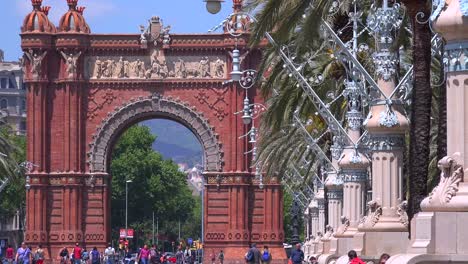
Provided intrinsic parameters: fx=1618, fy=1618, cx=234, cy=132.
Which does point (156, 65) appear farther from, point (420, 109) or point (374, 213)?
point (420, 109)

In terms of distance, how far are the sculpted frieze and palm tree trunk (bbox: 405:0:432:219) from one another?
58139 millimetres

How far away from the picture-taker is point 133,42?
278 feet

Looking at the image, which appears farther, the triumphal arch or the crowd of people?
the triumphal arch

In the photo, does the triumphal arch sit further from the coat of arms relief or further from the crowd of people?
the crowd of people

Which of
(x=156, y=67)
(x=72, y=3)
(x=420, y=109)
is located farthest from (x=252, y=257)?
(x=420, y=109)

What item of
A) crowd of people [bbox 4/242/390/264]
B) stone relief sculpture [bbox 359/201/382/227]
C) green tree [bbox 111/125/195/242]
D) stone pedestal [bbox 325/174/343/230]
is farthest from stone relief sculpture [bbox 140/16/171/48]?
stone relief sculpture [bbox 359/201/382/227]

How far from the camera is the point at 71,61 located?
83.8 metres

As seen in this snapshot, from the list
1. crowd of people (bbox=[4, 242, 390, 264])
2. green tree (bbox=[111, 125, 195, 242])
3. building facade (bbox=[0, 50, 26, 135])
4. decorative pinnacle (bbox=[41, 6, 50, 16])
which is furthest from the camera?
building facade (bbox=[0, 50, 26, 135])

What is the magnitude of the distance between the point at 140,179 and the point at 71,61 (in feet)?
181

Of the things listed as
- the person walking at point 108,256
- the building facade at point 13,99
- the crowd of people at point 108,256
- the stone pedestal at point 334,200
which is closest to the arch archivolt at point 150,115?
the crowd of people at point 108,256

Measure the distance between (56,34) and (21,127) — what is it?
344ft

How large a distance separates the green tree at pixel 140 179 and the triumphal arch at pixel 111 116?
158ft

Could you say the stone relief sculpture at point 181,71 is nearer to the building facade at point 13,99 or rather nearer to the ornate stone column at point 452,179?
the ornate stone column at point 452,179

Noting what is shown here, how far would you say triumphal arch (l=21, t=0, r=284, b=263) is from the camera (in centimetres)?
8362
